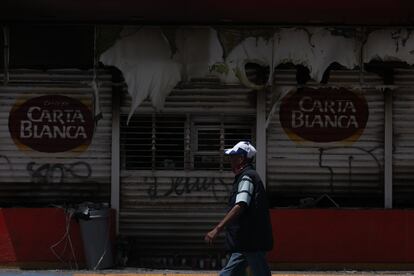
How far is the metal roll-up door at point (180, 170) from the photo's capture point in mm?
9484

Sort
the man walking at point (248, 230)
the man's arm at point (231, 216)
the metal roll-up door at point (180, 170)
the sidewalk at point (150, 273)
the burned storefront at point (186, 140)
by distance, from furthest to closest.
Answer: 1. the metal roll-up door at point (180, 170)
2. the burned storefront at point (186, 140)
3. the sidewalk at point (150, 273)
4. the man walking at point (248, 230)
5. the man's arm at point (231, 216)

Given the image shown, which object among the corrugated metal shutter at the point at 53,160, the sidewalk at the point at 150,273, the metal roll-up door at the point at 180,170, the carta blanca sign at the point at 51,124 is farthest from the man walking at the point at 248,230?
the carta blanca sign at the point at 51,124

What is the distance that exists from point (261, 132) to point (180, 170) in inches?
51.2

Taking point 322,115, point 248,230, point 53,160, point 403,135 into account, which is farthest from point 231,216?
point 403,135

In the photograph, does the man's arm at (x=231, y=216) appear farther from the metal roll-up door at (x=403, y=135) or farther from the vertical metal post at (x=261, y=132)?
the metal roll-up door at (x=403, y=135)

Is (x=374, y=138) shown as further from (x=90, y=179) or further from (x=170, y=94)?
(x=90, y=179)

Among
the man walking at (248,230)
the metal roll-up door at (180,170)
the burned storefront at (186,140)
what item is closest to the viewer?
the man walking at (248,230)

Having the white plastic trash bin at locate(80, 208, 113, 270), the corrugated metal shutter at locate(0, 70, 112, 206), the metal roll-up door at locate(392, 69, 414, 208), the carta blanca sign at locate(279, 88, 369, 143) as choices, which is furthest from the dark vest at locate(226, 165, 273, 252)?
the metal roll-up door at locate(392, 69, 414, 208)

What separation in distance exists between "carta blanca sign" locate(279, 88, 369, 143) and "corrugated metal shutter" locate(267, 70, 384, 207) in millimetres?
92

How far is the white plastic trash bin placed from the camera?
29.1 feet

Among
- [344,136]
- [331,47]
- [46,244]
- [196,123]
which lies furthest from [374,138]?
[46,244]

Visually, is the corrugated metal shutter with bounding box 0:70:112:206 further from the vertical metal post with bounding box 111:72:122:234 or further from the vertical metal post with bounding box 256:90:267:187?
the vertical metal post with bounding box 256:90:267:187

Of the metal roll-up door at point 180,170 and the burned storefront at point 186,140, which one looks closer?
the burned storefront at point 186,140

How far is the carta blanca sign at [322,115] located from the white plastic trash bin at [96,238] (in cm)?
291
